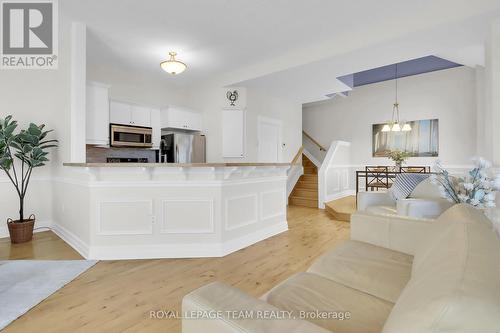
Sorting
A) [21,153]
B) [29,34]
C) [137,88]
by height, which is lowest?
[21,153]

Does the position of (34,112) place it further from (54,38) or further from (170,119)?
(170,119)

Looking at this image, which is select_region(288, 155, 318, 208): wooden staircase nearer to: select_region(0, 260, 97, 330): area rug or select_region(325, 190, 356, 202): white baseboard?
select_region(325, 190, 356, 202): white baseboard

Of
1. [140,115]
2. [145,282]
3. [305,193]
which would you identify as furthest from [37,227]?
[305,193]

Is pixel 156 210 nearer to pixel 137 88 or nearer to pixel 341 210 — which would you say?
pixel 137 88

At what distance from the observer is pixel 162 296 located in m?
2.18

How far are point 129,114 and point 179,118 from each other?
100 centimetres

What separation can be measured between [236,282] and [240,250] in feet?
2.84

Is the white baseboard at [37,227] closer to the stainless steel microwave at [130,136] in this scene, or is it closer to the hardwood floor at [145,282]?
the hardwood floor at [145,282]

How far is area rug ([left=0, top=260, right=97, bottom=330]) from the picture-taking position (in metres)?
1.99

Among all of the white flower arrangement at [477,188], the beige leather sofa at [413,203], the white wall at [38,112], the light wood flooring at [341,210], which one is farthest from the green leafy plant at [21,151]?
the light wood flooring at [341,210]

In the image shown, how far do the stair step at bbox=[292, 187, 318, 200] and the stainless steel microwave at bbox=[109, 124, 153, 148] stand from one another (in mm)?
3890

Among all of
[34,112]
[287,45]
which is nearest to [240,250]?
[287,45]

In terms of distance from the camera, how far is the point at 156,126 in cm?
552

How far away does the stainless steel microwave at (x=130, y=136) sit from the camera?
4.69 m
